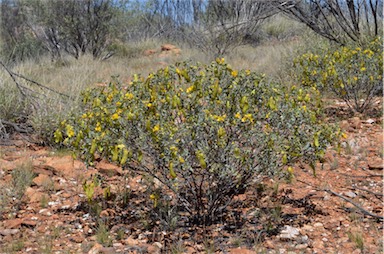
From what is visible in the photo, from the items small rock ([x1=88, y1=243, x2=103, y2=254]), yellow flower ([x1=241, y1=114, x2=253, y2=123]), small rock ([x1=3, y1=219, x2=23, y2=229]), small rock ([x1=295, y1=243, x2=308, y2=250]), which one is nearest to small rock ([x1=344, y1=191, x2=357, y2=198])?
small rock ([x1=295, y1=243, x2=308, y2=250])

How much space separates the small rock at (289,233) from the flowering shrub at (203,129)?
37 cm

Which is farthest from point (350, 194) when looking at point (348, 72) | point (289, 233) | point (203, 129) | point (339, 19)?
point (339, 19)

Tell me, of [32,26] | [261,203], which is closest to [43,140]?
[261,203]

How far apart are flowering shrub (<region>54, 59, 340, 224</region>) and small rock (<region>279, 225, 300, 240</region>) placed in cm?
37

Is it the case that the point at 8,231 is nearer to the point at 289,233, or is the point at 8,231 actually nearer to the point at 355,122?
the point at 289,233

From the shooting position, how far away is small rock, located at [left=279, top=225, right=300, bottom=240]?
2693mm

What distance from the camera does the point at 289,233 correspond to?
2.73 metres

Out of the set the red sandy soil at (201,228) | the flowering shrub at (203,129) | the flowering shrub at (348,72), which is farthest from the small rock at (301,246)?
the flowering shrub at (348,72)

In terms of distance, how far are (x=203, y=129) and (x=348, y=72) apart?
9.07ft

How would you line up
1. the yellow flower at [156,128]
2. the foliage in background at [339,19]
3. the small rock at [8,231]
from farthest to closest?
1. the foliage in background at [339,19]
2. the small rock at [8,231]
3. the yellow flower at [156,128]

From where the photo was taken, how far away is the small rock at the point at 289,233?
8.84 feet

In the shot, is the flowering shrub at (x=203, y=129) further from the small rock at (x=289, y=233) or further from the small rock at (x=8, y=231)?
the small rock at (x=8, y=231)

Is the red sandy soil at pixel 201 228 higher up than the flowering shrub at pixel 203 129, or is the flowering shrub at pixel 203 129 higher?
the flowering shrub at pixel 203 129

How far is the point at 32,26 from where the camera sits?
13.5 meters
